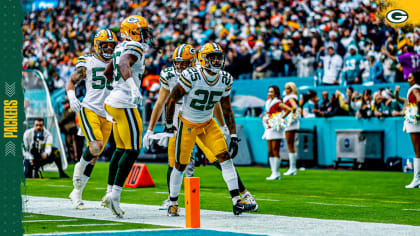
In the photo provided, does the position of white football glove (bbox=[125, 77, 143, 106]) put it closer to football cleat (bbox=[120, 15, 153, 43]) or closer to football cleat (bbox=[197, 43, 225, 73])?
football cleat (bbox=[120, 15, 153, 43])

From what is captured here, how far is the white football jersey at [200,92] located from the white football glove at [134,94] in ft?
2.09

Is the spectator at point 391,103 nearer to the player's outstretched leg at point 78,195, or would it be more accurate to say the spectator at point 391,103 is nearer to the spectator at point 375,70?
the spectator at point 375,70

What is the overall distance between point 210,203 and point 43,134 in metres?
7.52

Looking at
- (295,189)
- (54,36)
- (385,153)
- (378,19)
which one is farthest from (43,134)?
(54,36)

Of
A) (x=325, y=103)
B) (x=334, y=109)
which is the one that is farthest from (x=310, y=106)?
(x=334, y=109)

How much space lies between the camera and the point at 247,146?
68.8ft

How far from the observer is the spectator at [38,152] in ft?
53.4

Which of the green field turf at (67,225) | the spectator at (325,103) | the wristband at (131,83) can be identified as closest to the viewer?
the green field turf at (67,225)

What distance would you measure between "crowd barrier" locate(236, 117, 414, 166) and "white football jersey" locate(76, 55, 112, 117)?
10.3 m

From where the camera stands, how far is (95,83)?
953 cm

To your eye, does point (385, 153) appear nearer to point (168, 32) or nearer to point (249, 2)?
point (249, 2)

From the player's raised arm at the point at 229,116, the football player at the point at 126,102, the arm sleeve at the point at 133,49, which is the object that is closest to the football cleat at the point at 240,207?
the player's raised arm at the point at 229,116

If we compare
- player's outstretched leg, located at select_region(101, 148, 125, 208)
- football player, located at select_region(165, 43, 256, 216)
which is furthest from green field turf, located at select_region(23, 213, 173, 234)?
football player, located at select_region(165, 43, 256, 216)

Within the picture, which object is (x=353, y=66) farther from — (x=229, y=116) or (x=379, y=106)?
(x=229, y=116)
